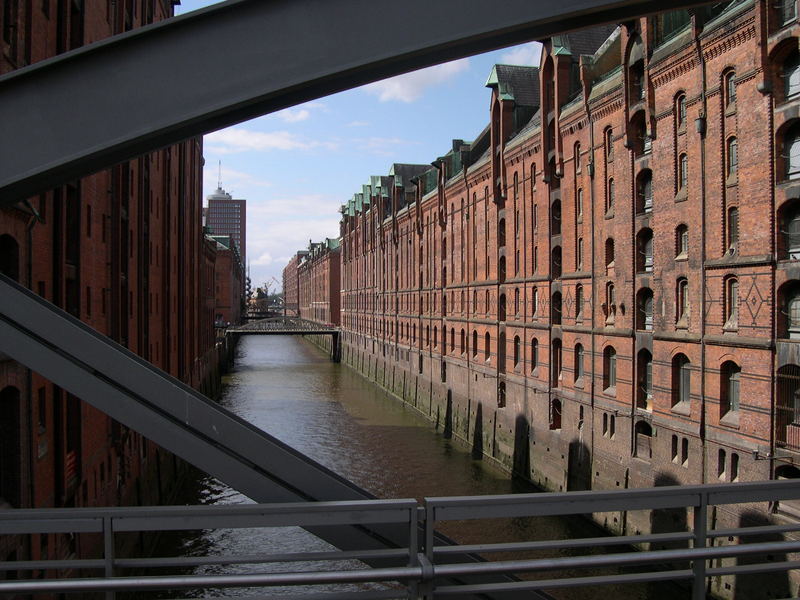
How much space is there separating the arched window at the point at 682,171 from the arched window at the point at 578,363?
19.6 feet

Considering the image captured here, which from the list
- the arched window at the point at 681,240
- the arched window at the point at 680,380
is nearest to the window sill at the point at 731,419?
the arched window at the point at 680,380

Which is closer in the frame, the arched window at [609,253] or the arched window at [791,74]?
the arched window at [791,74]

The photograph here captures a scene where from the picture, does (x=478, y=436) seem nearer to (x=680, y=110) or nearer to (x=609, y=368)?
(x=609, y=368)

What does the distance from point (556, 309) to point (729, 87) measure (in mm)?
9127

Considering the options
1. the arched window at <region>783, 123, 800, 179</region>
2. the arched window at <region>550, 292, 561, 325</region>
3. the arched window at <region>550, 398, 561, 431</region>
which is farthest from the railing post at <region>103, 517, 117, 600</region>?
the arched window at <region>550, 292, 561, 325</region>

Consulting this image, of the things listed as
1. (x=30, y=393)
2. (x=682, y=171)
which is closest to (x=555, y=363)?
(x=682, y=171)

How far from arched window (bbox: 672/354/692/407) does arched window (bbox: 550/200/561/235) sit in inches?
287

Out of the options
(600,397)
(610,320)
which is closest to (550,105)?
(610,320)

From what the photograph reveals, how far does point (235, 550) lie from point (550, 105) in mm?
15075

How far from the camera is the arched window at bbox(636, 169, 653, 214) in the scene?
16.3m

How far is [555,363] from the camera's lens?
20984mm

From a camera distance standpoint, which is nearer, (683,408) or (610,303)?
(683,408)

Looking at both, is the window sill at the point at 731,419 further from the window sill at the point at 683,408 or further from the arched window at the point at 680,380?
the arched window at the point at 680,380

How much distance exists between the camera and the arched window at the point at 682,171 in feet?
48.1
